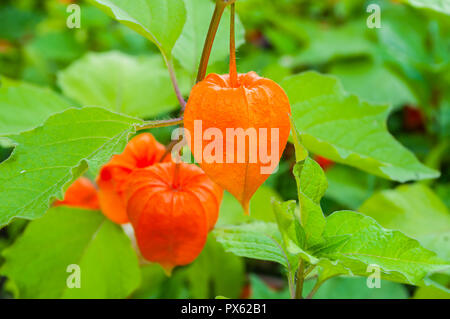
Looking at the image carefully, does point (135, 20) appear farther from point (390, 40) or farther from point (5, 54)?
point (5, 54)

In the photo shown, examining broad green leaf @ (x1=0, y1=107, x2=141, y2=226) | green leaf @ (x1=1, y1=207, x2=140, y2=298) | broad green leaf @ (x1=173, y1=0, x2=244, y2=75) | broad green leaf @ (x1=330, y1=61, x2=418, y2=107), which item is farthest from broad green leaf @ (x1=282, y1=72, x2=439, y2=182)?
broad green leaf @ (x1=330, y1=61, x2=418, y2=107)

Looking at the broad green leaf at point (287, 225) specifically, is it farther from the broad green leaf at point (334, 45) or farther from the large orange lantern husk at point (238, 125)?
the broad green leaf at point (334, 45)

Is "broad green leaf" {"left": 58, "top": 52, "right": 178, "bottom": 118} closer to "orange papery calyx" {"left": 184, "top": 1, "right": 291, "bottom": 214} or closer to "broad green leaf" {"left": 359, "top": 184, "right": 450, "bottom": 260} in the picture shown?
"broad green leaf" {"left": 359, "top": 184, "right": 450, "bottom": 260}

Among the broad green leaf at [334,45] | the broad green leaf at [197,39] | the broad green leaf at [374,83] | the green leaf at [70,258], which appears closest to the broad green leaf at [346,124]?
the broad green leaf at [197,39]

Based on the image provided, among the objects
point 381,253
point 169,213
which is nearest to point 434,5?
point 381,253

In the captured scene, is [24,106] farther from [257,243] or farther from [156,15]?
[257,243]

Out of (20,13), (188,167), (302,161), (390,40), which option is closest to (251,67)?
(390,40)
